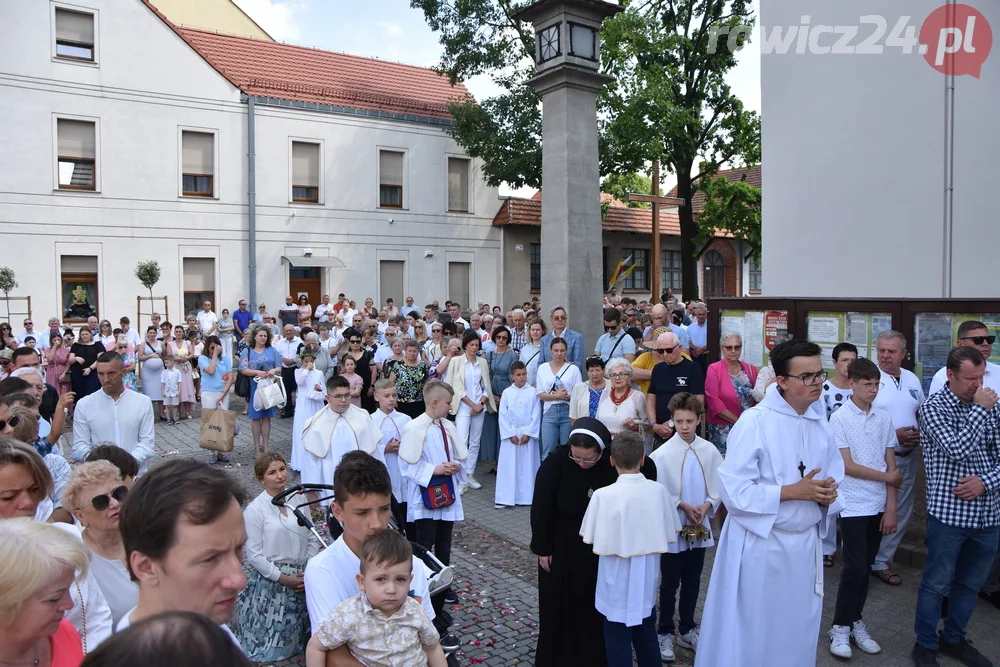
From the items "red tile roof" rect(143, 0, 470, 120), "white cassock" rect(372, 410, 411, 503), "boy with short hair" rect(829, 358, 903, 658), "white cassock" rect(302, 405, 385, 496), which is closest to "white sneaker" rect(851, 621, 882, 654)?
"boy with short hair" rect(829, 358, 903, 658)

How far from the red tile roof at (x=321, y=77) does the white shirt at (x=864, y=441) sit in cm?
2283

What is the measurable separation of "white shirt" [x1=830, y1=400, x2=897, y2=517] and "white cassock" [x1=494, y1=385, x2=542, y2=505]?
407cm

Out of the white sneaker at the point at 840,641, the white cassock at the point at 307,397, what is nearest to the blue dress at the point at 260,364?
the white cassock at the point at 307,397

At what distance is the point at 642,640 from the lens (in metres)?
4.48

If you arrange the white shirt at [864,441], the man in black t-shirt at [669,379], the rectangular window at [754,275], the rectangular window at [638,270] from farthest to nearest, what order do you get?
the rectangular window at [754,275] → the rectangular window at [638,270] → the man in black t-shirt at [669,379] → the white shirt at [864,441]

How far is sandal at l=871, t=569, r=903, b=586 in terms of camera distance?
635 cm

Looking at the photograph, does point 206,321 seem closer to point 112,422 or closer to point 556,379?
point 556,379

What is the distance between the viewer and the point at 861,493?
216 inches

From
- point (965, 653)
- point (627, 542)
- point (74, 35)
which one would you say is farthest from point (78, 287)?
point (965, 653)

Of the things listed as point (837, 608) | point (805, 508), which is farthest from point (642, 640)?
point (837, 608)

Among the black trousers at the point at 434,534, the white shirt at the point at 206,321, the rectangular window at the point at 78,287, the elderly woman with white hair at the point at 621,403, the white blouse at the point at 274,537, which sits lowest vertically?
the black trousers at the point at 434,534

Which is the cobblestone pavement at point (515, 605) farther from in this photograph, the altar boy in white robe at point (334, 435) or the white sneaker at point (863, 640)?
the altar boy in white robe at point (334, 435)

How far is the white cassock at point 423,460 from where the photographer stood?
592cm

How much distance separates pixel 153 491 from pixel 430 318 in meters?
13.6
